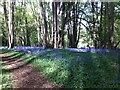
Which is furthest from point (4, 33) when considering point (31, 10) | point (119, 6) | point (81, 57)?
point (81, 57)

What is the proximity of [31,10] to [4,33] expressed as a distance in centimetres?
652

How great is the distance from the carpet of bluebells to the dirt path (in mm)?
289

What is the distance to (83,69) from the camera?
8.88 metres

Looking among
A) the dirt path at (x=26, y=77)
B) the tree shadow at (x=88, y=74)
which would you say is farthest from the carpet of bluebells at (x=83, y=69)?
the dirt path at (x=26, y=77)

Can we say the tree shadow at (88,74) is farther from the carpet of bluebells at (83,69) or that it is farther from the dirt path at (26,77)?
the dirt path at (26,77)

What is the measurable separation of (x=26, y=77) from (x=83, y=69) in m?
2.24

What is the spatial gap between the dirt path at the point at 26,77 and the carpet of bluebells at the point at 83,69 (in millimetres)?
289

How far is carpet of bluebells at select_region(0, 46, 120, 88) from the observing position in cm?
816

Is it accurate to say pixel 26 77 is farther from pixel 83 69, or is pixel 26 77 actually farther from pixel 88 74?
pixel 88 74

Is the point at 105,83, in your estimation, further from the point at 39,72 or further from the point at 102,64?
the point at 39,72

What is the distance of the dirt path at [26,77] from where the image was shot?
818cm

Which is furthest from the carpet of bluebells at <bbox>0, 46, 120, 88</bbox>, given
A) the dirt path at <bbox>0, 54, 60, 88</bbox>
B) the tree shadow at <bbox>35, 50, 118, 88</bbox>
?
the dirt path at <bbox>0, 54, 60, 88</bbox>

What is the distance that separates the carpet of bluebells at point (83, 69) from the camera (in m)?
8.16

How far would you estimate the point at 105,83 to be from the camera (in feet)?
26.8
